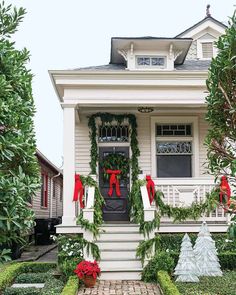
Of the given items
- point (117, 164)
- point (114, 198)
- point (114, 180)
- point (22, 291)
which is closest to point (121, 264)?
point (22, 291)

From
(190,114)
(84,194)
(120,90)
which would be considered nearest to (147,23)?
(190,114)

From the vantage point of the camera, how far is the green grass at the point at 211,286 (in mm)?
6688

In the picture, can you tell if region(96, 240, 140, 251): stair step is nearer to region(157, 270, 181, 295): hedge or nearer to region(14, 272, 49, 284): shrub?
region(157, 270, 181, 295): hedge

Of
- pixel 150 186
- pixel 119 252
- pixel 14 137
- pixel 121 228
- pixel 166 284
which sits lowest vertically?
pixel 166 284

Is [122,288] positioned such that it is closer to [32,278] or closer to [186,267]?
[186,267]

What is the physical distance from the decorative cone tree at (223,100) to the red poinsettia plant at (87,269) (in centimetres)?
366

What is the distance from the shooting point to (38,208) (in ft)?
63.2

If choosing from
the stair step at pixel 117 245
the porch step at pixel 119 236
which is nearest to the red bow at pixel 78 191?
the porch step at pixel 119 236

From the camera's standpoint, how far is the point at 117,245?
8898mm

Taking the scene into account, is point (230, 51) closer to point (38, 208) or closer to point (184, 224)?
point (184, 224)

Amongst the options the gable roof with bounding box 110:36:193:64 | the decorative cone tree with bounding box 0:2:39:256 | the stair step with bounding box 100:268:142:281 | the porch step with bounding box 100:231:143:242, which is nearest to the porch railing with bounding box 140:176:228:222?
the porch step with bounding box 100:231:143:242

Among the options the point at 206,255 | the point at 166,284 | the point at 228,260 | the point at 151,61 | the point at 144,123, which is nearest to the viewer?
the point at 166,284

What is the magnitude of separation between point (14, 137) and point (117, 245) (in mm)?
4960

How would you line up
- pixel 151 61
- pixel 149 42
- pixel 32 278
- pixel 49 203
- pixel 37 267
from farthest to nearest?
pixel 49 203 → pixel 151 61 → pixel 149 42 → pixel 37 267 → pixel 32 278
